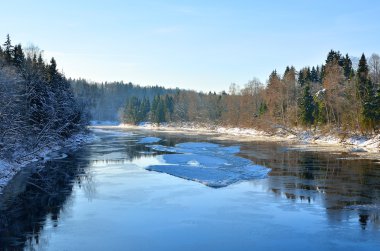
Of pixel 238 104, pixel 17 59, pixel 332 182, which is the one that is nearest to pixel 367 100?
pixel 332 182

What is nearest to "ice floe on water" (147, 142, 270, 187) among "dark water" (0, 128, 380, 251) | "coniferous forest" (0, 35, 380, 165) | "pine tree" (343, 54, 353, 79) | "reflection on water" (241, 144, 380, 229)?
"dark water" (0, 128, 380, 251)

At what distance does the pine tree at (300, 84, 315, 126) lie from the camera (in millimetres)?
72625

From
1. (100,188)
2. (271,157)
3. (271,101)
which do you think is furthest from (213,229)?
(271,101)

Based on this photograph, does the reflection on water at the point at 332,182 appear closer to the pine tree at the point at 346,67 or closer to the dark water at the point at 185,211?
the dark water at the point at 185,211

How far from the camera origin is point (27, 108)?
39.6 metres

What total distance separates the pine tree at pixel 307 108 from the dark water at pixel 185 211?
4232 centimetres

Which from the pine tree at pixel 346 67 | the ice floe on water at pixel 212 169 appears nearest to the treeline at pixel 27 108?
the ice floe on water at pixel 212 169

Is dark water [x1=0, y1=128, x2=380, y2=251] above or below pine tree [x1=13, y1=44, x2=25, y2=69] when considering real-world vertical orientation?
below

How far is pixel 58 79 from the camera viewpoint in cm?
6097

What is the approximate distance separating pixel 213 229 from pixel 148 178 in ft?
41.9

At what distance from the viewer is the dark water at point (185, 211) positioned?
1461 centimetres

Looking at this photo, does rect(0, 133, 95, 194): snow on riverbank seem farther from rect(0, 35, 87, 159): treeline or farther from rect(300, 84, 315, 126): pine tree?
rect(300, 84, 315, 126): pine tree

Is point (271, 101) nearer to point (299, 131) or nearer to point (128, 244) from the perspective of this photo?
point (299, 131)

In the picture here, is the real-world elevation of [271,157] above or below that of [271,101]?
below
